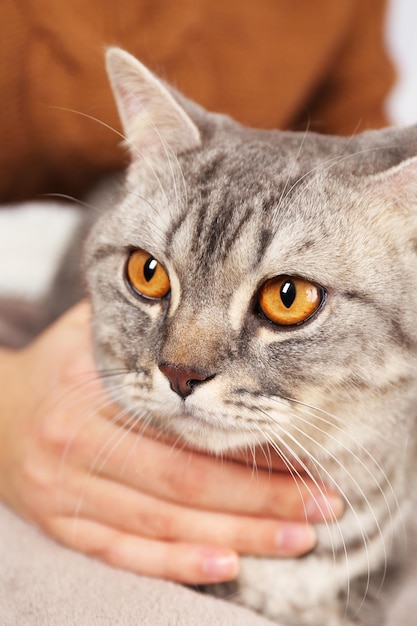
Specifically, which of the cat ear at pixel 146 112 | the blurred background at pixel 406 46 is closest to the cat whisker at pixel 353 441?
the cat ear at pixel 146 112

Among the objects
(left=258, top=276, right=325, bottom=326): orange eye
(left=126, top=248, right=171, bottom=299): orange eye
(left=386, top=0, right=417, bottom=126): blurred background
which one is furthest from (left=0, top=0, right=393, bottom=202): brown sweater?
(left=258, top=276, right=325, bottom=326): orange eye

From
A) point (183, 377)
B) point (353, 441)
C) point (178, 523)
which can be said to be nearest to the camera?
point (183, 377)

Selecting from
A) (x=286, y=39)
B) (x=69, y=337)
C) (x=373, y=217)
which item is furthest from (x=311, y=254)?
(x=286, y=39)

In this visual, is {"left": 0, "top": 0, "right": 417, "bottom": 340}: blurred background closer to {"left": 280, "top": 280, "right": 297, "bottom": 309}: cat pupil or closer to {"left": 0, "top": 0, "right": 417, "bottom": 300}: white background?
{"left": 0, "top": 0, "right": 417, "bottom": 300}: white background

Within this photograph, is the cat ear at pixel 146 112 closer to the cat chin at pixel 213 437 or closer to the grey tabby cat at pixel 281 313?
the grey tabby cat at pixel 281 313

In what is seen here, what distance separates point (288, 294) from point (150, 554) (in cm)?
53

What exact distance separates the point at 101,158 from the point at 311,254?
1156 mm

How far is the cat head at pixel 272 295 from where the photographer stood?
93cm

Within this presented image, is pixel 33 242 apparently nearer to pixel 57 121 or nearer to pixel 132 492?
pixel 57 121

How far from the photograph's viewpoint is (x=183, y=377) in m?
0.91

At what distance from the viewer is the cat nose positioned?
0.90m

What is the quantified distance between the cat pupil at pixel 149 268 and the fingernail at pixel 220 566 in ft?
1.57

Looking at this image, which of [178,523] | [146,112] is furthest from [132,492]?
[146,112]

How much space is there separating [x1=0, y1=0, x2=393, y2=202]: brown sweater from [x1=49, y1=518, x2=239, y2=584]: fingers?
106 centimetres
